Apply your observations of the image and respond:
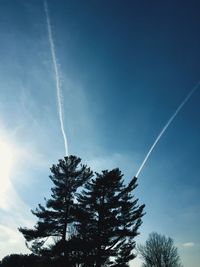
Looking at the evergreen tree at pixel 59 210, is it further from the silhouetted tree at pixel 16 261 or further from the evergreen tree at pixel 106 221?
the silhouetted tree at pixel 16 261

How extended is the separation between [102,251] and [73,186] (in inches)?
261

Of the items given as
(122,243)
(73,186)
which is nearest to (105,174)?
(73,186)

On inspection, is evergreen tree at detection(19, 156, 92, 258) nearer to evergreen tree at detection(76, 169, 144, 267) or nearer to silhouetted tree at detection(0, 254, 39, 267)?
evergreen tree at detection(76, 169, 144, 267)

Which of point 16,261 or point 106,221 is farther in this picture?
point 16,261

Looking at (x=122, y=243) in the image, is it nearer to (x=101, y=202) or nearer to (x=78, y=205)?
(x=101, y=202)

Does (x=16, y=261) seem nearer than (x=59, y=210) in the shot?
No

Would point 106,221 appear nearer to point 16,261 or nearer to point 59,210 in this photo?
point 59,210

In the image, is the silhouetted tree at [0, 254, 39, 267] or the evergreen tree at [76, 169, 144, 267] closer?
the evergreen tree at [76, 169, 144, 267]

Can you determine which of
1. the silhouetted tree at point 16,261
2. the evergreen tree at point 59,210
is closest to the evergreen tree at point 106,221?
the evergreen tree at point 59,210

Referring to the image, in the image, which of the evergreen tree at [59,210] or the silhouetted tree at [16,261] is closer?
the evergreen tree at [59,210]

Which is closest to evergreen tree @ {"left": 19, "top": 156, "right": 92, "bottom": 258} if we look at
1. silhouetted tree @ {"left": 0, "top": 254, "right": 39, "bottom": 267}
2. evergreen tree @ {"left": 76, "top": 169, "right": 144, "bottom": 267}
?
evergreen tree @ {"left": 76, "top": 169, "right": 144, "bottom": 267}

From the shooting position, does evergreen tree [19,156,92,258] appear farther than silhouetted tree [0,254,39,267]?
No

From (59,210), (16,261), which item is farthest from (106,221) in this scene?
(16,261)

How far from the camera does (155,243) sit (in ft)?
142
